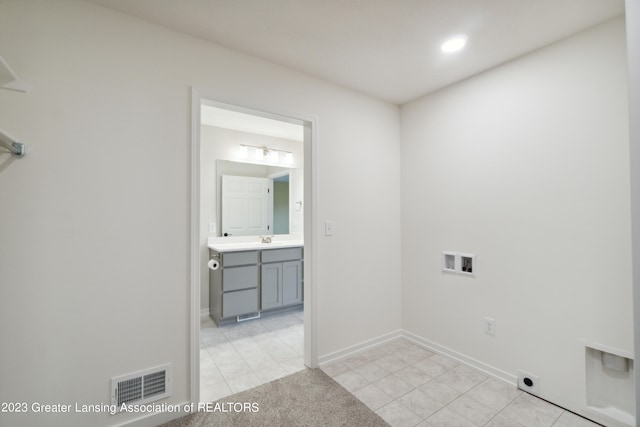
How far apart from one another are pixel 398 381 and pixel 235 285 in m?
1.91

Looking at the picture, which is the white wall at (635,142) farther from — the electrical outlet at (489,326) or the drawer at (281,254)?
the drawer at (281,254)

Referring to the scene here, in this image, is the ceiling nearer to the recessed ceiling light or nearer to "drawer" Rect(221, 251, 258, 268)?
the recessed ceiling light

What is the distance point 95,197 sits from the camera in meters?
1.56

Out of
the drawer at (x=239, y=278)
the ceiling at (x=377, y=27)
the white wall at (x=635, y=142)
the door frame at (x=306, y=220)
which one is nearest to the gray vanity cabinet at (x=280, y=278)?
the drawer at (x=239, y=278)

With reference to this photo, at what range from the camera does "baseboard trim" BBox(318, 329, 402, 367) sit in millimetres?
2405

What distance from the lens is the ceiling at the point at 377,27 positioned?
1569mm

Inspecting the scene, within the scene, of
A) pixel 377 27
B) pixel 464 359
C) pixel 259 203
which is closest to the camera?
pixel 377 27

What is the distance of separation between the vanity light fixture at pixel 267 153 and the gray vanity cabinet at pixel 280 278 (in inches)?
54.6

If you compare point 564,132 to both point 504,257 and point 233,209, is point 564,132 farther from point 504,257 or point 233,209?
point 233,209

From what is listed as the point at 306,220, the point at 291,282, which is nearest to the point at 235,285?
the point at 291,282

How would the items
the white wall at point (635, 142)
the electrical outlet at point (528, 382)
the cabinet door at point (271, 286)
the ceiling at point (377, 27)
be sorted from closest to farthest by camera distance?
the white wall at point (635, 142), the ceiling at point (377, 27), the electrical outlet at point (528, 382), the cabinet door at point (271, 286)

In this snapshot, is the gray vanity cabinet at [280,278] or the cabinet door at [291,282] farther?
the cabinet door at [291,282]

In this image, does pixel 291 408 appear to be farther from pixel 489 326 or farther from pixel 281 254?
pixel 281 254

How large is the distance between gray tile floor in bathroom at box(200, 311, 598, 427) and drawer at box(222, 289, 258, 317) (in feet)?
0.80
